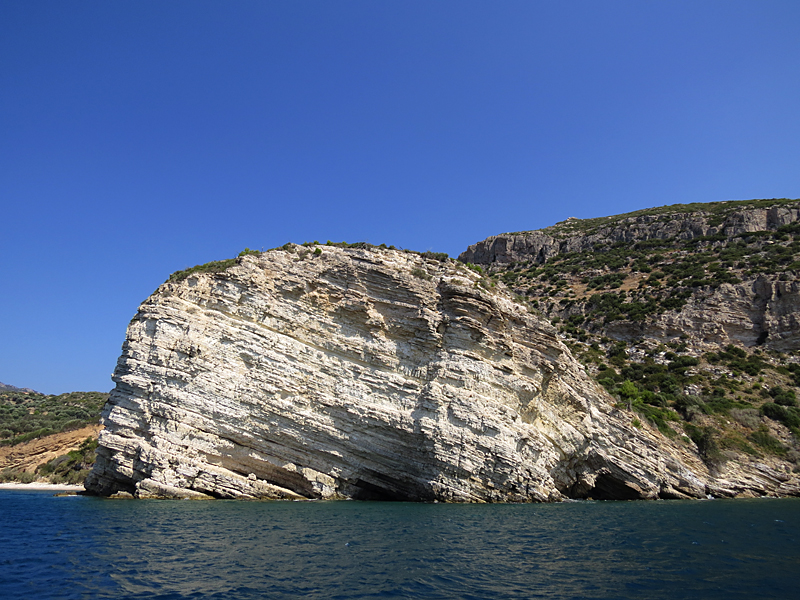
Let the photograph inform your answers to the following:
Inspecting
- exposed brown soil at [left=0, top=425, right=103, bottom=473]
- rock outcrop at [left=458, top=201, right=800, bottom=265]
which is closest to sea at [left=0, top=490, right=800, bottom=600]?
exposed brown soil at [left=0, top=425, right=103, bottom=473]

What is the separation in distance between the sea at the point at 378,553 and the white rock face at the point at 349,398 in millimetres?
3717

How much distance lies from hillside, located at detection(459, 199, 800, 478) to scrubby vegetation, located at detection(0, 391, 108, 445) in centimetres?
4391

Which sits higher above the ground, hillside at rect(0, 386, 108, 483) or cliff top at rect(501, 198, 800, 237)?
cliff top at rect(501, 198, 800, 237)

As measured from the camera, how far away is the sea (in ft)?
31.6

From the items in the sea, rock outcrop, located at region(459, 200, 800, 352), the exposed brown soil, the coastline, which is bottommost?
the coastline

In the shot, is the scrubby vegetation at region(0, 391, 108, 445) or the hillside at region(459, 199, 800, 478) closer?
the hillside at region(459, 199, 800, 478)

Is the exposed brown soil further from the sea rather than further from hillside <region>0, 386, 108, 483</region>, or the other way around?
the sea

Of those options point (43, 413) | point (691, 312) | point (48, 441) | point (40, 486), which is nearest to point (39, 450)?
point (48, 441)

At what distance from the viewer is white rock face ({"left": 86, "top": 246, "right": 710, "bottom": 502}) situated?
2359 centimetres

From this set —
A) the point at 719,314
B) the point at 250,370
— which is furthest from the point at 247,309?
the point at 719,314

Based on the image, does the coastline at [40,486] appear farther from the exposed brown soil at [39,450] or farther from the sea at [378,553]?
the sea at [378,553]

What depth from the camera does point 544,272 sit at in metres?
73.4

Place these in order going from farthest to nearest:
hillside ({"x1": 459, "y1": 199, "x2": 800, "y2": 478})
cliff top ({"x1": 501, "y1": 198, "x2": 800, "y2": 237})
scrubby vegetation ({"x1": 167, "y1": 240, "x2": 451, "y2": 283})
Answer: cliff top ({"x1": 501, "y1": 198, "x2": 800, "y2": 237}) < hillside ({"x1": 459, "y1": 199, "x2": 800, "y2": 478}) < scrubby vegetation ({"x1": 167, "y1": 240, "x2": 451, "y2": 283})

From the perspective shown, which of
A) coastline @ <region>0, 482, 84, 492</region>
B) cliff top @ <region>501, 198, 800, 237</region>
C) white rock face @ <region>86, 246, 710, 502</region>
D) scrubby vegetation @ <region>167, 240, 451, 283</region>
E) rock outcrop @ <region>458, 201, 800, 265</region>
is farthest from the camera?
cliff top @ <region>501, 198, 800, 237</region>
